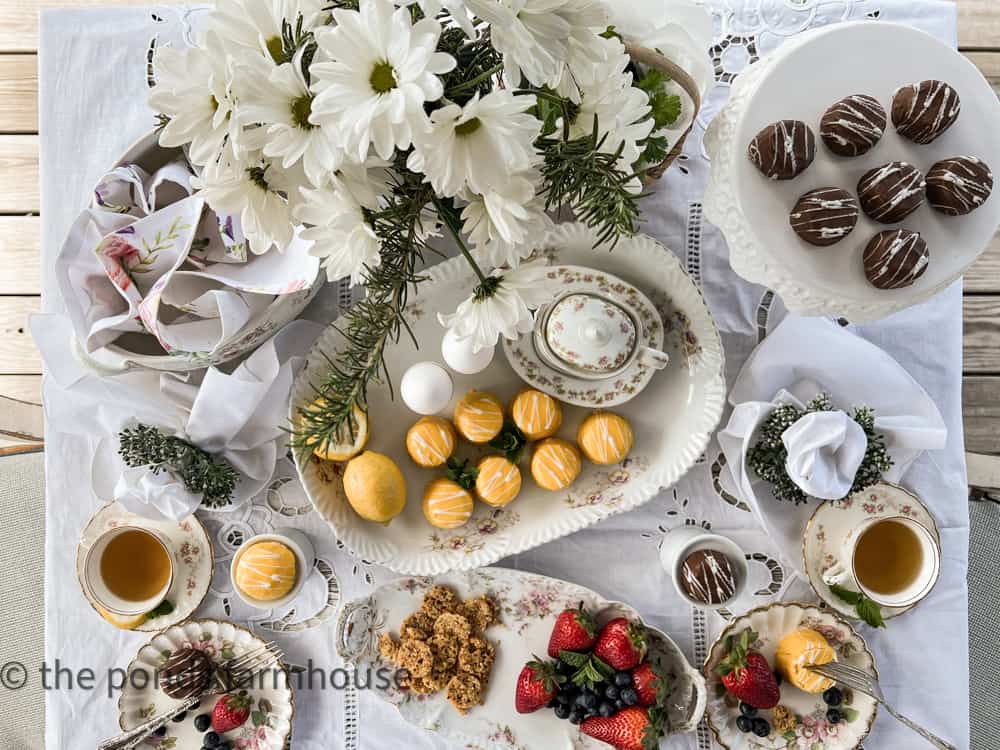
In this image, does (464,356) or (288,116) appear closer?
(288,116)

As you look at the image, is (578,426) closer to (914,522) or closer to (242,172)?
(914,522)

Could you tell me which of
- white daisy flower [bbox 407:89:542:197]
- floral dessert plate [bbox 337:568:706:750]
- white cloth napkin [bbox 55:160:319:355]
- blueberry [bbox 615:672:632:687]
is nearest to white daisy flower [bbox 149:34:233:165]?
white daisy flower [bbox 407:89:542:197]

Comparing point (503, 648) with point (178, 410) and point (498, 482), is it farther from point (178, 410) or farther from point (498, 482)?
point (178, 410)

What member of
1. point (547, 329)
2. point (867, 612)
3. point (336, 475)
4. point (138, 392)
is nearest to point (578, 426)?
point (547, 329)

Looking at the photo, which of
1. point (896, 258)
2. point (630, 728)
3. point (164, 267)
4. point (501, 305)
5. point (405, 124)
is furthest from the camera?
point (630, 728)

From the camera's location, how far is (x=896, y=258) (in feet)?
2.25

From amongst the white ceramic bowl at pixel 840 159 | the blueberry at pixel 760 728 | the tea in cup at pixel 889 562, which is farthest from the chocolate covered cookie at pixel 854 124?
the blueberry at pixel 760 728

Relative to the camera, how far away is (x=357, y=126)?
1.28 feet

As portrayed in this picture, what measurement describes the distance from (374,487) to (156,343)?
0.30m

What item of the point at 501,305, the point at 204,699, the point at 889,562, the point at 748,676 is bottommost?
the point at 204,699

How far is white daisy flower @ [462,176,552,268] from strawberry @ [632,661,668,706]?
2.05ft

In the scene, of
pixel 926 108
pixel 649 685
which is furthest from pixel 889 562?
pixel 926 108

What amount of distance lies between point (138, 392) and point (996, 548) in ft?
4.01

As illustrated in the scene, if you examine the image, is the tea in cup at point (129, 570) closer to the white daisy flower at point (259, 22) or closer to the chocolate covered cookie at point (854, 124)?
the white daisy flower at point (259, 22)
